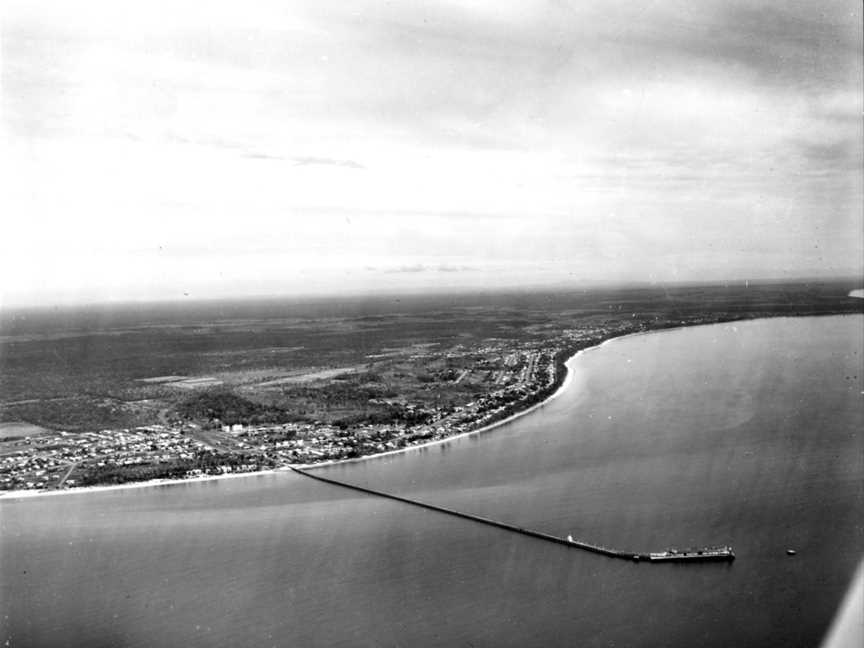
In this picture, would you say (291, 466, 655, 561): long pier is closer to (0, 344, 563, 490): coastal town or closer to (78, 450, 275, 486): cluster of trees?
(78, 450, 275, 486): cluster of trees

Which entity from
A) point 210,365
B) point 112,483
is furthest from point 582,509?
point 210,365

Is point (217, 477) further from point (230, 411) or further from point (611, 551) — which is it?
point (611, 551)

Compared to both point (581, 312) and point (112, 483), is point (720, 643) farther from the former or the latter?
point (581, 312)

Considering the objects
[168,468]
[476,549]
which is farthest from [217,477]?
[476,549]

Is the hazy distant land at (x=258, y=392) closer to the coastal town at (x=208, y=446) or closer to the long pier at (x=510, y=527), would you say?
the coastal town at (x=208, y=446)

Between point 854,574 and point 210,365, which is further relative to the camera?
point 210,365

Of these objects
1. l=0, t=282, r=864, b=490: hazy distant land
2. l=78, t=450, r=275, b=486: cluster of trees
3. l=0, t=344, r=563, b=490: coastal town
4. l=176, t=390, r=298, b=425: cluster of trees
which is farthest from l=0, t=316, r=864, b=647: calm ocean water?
l=176, t=390, r=298, b=425: cluster of trees

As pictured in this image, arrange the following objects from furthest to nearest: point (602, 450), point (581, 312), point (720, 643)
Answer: point (581, 312) → point (602, 450) → point (720, 643)

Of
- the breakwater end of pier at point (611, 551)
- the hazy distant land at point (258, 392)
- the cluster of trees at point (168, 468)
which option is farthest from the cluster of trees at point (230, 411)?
the breakwater end of pier at point (611, 551)
